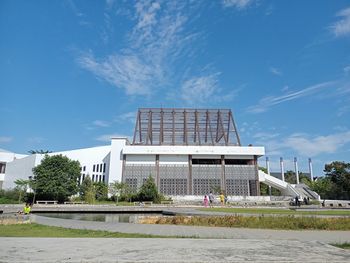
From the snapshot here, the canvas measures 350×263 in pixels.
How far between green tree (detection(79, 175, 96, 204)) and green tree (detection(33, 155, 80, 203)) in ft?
7.68

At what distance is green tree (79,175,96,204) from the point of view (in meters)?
44.9

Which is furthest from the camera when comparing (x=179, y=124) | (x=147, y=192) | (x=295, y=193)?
(x=179, y=124)

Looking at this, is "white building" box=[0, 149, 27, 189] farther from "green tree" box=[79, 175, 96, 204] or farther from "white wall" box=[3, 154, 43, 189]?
"green tree" box=[79, 175, 96, 204]

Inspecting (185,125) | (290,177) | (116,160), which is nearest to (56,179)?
(116,160)

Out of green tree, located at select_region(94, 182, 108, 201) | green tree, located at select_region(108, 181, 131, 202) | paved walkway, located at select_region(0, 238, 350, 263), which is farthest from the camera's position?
Answer: green tree, located at select_region(94, 182, 108, 201)

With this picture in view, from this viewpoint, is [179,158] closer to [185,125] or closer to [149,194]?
[185,125]

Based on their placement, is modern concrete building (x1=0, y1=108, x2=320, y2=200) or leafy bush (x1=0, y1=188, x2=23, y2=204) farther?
modern concrete building (x1=0, y1=108, x2=320, y2=200)

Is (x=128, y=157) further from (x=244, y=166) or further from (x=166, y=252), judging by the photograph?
(x=166, y=252)

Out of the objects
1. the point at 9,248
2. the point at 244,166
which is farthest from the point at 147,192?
the point at 9,248

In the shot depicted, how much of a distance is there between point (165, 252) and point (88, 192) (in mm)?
42389

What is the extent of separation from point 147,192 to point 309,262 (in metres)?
42.5

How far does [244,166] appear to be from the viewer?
196ft

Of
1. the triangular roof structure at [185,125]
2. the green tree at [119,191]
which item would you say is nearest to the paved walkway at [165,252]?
the green tree at [119,191]

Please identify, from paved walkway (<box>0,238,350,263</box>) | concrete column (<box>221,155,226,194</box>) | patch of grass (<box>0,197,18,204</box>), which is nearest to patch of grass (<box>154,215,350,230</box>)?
paved walkway (<box>0,238,350,263</box>)
